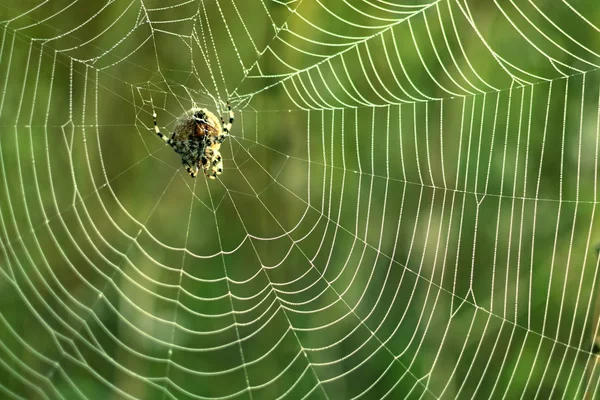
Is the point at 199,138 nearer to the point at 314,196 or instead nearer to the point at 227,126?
the point at 227,126

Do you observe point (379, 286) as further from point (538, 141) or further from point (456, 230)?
point (538, 141)

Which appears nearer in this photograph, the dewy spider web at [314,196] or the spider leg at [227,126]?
the dewy spider web at [314,196]

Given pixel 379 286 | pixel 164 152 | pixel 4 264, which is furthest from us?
pixel 164 152

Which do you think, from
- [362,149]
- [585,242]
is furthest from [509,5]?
[585,242]

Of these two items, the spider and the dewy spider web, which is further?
the spider

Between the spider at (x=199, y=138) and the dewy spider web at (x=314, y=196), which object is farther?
the spider at (x=199, y=138)
